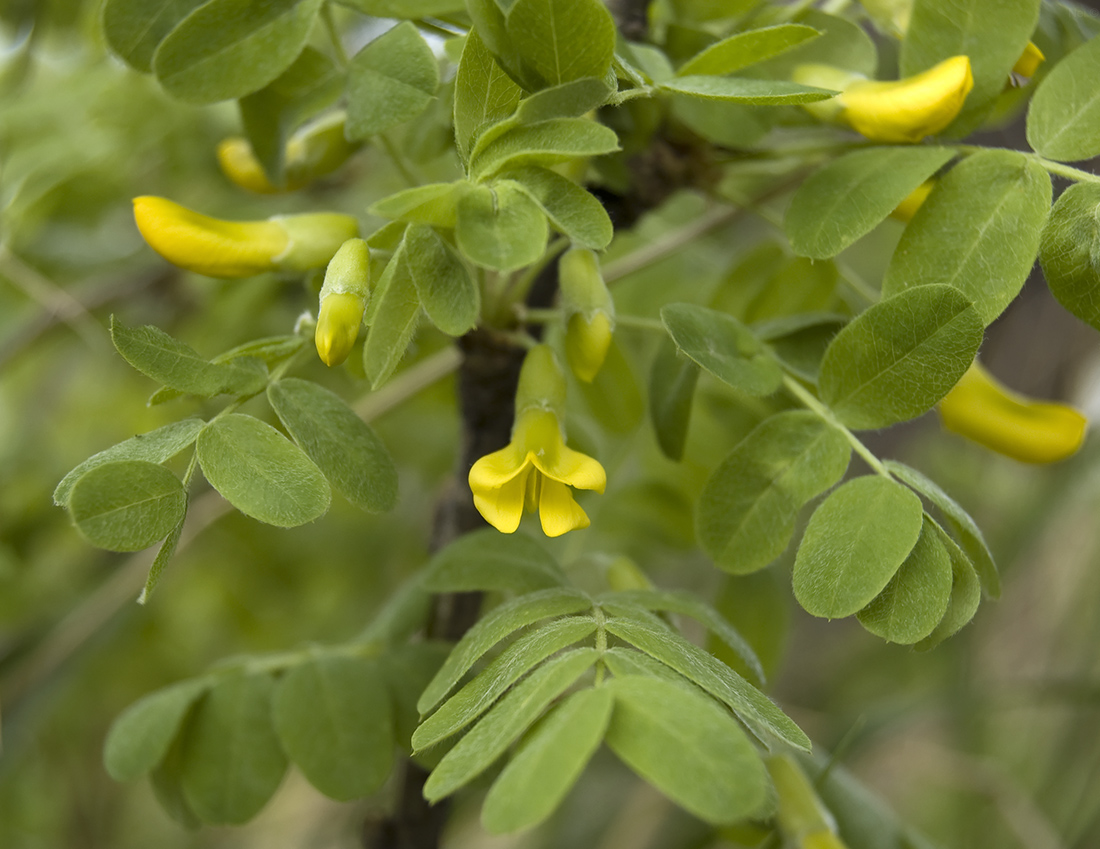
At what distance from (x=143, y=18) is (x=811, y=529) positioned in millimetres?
411

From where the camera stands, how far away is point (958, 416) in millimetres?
505

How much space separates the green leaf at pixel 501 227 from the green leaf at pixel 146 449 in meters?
0.15

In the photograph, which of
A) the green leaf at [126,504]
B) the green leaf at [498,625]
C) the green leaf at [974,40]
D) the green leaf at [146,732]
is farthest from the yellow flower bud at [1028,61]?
the green leaf at [146,732]

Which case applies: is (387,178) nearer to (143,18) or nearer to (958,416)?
(143,18)

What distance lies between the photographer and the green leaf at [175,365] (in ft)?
1.20

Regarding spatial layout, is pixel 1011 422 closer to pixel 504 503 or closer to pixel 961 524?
pixel 961 524

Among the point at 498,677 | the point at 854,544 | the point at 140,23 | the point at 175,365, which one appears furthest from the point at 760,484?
the point at 140,23

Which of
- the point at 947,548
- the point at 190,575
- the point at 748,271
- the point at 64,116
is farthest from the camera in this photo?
the point at 190,575

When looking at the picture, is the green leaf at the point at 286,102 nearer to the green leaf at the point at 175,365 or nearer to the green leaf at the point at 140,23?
the green leaf at the point at 140,23

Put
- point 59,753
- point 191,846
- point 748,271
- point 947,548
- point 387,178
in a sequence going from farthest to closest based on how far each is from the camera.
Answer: point 191,846, point 59,753, point 387,178, point 748,271, point 947,548

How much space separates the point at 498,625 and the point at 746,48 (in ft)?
0.90

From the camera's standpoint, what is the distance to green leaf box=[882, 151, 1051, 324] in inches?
16.2

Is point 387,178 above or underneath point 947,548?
underneath

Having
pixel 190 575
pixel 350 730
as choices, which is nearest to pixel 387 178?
pixel 190 575
